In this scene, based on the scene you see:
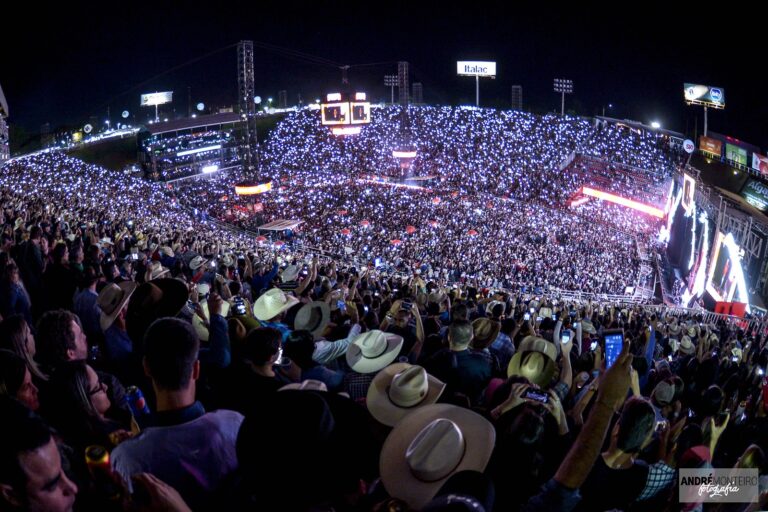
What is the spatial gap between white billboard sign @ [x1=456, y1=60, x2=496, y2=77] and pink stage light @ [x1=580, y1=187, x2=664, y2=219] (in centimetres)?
2793

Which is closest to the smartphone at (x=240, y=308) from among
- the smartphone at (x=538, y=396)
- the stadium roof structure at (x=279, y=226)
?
the smartphone at (x=538, y=396)

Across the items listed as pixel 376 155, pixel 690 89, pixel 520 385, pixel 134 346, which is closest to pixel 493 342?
pixel 520 385

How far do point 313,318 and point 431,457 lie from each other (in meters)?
3.04

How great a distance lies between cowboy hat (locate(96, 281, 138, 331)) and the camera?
3.85 meters

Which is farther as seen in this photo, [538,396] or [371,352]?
[371,352]

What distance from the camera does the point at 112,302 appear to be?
4031 millimetres

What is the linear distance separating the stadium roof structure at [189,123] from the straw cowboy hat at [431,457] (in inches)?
2158

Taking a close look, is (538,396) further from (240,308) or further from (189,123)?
(189,123)

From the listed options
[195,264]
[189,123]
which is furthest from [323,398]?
[189,123]

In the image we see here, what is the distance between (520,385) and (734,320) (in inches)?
599

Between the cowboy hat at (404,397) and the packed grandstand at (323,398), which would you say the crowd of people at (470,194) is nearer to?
the packed grandstand at (323,398)

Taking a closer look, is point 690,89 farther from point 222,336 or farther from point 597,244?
point 222,336

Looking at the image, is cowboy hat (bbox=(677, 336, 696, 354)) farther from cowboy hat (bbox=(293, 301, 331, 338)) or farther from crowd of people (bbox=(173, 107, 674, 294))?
crowd of people (bbox=(173, 107, 674, 294))

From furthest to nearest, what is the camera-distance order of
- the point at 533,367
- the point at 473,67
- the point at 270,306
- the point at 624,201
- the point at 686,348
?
the point at 473,67 < the point at 624,201 < the point at 686,348 < the point at 270,306 < the point at 533,367
